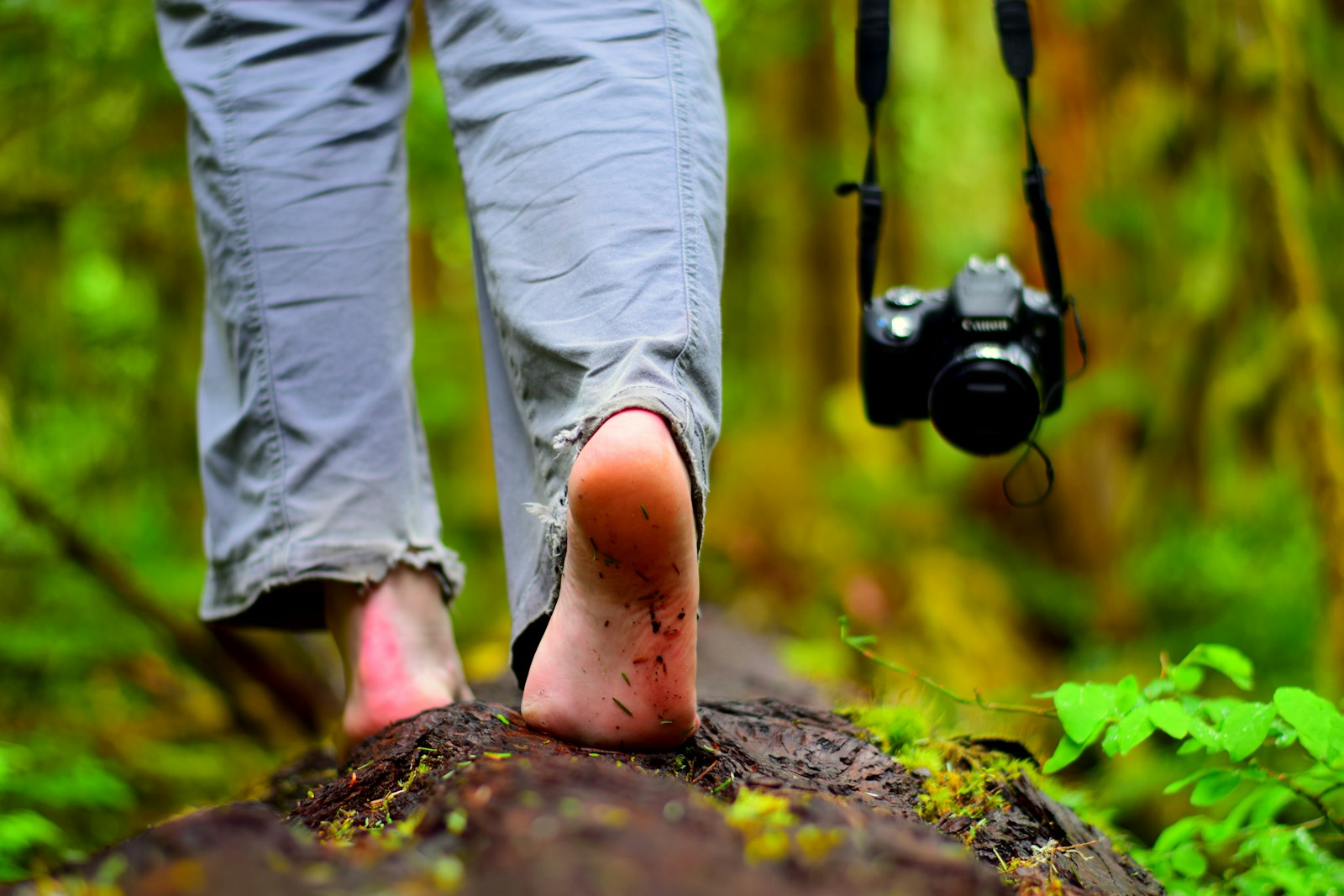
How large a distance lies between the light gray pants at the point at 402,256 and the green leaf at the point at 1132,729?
1.85 feet

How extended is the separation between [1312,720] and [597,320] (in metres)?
0.97

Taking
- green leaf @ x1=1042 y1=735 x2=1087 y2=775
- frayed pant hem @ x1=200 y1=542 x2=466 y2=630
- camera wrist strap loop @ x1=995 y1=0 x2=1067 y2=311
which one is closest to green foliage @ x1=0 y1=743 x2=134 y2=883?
frayed pant hem @ x1=200 y1=542 x2=466 y2=630

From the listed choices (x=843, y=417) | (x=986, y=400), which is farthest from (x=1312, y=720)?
(x=843, y=417)

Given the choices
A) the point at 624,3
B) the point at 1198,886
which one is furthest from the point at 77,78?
the point at 1198,886

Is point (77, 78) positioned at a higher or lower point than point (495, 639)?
higher

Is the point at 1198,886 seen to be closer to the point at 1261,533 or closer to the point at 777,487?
the point at 1261,533

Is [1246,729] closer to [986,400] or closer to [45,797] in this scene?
[986,400]

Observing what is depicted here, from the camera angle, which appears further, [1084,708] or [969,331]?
[969,331]

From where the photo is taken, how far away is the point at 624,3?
1461 millimetres

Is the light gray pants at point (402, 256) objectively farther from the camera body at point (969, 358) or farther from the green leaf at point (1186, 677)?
the green leaf at point (1186, 677)

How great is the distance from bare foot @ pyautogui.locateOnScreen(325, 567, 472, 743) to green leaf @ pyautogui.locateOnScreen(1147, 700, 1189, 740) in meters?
0.99

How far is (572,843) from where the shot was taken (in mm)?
694

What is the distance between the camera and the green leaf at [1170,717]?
1178 mm

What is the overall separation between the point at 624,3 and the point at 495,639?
11.0ft
